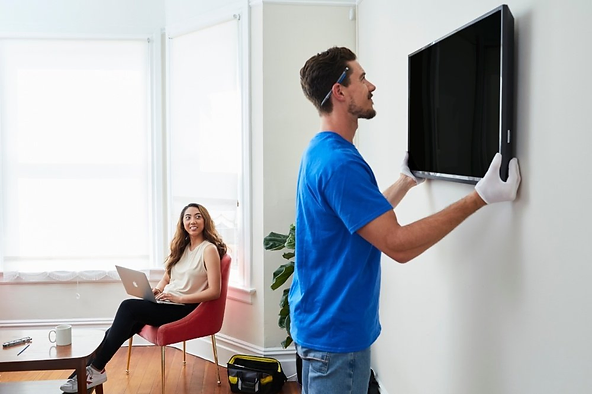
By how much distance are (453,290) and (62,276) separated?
3.55m

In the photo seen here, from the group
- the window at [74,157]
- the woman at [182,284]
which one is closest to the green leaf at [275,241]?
the woman at [182,284]

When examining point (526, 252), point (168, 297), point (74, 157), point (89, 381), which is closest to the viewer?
point (526, 252)

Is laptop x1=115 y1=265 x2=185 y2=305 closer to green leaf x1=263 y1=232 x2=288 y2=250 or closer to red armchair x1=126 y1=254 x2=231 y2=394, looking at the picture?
red armchair x1=126 y1=254 x2=231 y2=394

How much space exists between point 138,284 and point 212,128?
120cm

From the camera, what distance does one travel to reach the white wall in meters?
1.41

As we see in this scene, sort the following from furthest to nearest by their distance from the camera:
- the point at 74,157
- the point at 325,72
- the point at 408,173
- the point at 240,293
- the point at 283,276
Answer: the point at 74,157
the point at 240,293
the point at 283,276
the point at 408,173
the point at 325,72

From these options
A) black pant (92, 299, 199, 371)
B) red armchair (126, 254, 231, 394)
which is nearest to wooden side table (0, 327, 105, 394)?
black pant (92, 299, 199, 371)

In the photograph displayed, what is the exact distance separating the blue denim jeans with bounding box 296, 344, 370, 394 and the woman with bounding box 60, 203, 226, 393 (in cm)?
204

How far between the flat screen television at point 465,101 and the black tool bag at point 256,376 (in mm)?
1930

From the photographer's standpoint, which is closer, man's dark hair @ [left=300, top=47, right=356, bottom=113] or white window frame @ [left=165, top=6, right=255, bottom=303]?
man's dark hair @ [left=300, top=47, right=356, bottom=113]

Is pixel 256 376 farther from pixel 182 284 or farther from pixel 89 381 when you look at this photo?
pixel 89 381

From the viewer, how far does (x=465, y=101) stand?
1911 mm

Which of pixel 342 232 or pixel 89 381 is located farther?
pixel 89 381

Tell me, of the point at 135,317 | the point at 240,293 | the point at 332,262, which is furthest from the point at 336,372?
the point at 240,293
